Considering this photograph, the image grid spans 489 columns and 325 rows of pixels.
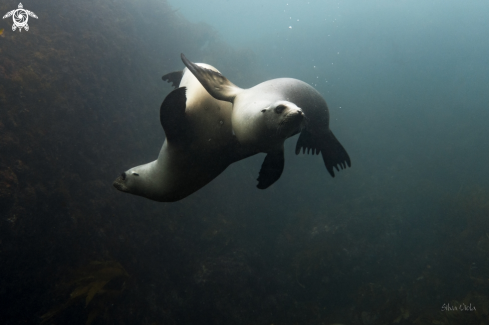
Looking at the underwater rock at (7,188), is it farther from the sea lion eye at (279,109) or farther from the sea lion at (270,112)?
the sea lion eye at (279,109)

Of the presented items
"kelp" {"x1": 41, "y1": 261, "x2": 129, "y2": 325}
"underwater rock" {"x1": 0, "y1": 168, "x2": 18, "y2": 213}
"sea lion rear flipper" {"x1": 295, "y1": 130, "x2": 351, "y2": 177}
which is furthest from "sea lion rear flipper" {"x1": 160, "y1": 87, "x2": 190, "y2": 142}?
"underwater rock" {"x1": 0, "y1": 168, "x2": 18, "y2": 213}

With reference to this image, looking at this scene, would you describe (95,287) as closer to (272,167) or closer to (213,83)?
(272,167)

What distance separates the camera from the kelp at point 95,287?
472cm

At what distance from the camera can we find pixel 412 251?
9.90 meters

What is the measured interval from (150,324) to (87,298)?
1.51 metres

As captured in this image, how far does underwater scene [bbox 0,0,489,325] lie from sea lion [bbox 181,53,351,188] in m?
0.02

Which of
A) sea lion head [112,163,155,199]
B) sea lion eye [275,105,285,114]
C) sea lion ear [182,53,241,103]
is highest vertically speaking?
sea lion ear [182,53,241,103]

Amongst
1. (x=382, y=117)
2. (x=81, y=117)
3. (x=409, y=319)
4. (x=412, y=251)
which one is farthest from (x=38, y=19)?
(x=382, y=117)

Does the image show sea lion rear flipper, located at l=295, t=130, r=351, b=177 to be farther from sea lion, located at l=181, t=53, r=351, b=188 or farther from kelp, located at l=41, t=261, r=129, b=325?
kelp, located at l=41, t=261, r=129, b=325

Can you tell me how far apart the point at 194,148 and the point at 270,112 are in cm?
79

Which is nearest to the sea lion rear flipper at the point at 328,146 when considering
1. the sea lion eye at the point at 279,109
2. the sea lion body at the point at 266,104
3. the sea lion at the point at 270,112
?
the sea lion at the point at 270,112

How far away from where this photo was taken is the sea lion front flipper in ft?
6.57

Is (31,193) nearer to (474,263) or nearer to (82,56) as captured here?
(82,56)

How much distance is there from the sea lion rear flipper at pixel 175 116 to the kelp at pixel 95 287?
463cm
